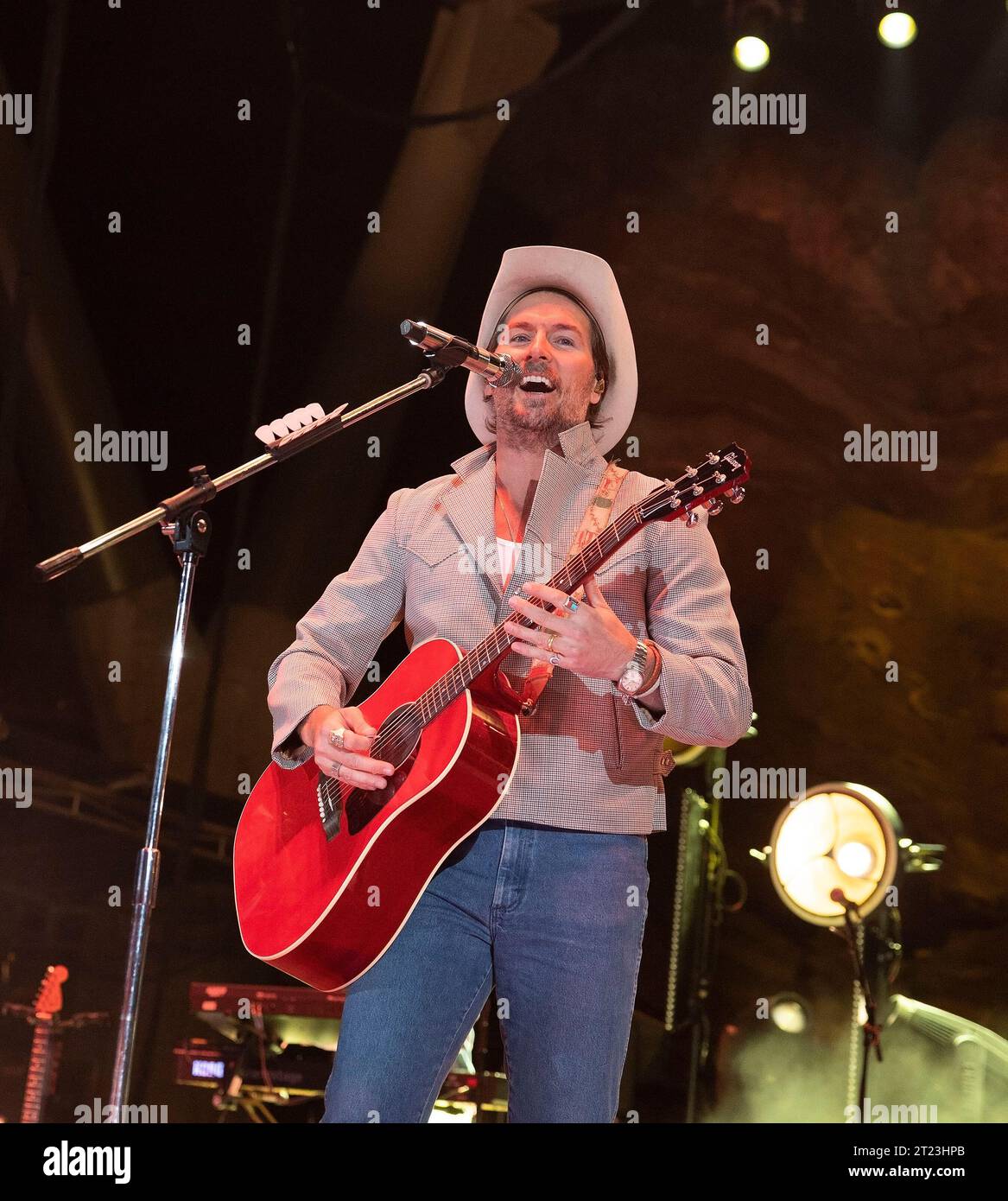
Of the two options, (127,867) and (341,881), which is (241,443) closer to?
(127,867)

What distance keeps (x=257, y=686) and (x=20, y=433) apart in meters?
Result: 1.58

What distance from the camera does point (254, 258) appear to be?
571 centimetres

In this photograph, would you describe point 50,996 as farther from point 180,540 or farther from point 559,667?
point 559,667

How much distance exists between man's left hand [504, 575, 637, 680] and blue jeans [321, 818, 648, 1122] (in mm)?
359

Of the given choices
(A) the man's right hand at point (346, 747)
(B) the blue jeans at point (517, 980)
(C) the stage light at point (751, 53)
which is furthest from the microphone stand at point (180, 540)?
(C) the stage light at point (751, 53)

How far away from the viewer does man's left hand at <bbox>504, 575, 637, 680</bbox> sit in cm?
213

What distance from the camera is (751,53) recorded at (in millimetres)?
5547

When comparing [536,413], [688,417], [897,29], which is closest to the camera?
[536,413]

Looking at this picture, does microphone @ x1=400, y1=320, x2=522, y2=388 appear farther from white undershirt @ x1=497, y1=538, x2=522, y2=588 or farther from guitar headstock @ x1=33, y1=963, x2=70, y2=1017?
guitar headstock @ x1=33, y1=963, x2=70, y2=1017

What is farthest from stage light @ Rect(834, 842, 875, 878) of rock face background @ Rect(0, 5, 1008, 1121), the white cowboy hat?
the white cowboy hat

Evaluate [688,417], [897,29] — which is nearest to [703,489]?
[688,417]

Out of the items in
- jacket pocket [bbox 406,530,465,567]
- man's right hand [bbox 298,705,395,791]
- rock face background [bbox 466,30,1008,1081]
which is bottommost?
man's right hand [bbox 298,705,395,791]

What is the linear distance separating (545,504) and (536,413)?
0.28 meters

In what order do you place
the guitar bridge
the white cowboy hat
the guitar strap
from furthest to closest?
1. the white cowboy hat
2. the guitar bridge
3. the guitar strap
